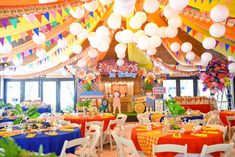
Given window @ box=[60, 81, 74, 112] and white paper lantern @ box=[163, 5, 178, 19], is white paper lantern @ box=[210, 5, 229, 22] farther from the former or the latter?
window @ box=[60, 81, 74, 112]

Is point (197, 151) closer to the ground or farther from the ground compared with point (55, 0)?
closer to the ground

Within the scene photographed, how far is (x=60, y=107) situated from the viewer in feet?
63.3

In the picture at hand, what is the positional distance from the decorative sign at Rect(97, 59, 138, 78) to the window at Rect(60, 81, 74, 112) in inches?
121

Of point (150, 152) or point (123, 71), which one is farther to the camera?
point (123, 71)

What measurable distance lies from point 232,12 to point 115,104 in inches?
474

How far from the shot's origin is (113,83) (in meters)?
17.9

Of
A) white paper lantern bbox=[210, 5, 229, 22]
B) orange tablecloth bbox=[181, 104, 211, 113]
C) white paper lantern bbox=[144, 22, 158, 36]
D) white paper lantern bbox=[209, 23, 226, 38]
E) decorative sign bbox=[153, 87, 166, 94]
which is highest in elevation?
white paper lantern bbox=[144, 22, 158, 36]

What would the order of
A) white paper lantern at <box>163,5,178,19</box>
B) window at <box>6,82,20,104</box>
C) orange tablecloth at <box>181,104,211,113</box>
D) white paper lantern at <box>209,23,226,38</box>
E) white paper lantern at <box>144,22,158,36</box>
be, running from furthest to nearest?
window at <box>6,82,20,104</box>
orange tablecloth at <box>181,104,211,113</box>
white paper lantern at <box>144,22,158,36</box>
white paper lantern at <box>163,5,178,19</box>
white paper lantern at <box>209,23,226,38</box>

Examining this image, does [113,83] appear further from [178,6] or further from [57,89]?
[178,6]

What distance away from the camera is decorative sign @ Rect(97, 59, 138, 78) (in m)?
16.9

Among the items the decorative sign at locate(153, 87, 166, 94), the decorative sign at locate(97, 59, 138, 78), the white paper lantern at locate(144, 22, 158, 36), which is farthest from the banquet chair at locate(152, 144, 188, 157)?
the decorative sign at locate(97, 59, 138, 78)

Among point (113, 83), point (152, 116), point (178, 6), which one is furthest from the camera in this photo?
point (113, 83)

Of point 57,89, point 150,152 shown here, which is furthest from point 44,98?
point 150,152

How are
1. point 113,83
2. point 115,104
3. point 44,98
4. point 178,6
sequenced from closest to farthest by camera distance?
point 178,6 < point 115,104 < point 113,83 < point 44,98
